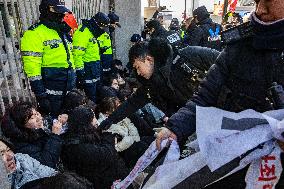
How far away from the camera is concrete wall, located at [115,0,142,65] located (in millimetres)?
8704

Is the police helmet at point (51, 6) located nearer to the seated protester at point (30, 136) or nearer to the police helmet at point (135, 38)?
the seated protester at point (30, 136)

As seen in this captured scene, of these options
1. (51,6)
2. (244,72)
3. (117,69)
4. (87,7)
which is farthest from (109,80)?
(244,72)

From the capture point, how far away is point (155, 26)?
815 cm

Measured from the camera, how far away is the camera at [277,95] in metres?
1.60

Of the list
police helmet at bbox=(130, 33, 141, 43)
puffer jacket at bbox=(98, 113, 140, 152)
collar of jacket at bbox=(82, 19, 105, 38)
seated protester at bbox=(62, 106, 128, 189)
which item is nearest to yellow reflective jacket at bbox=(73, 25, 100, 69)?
collar of jacket at bbox=(82, 19, 105, 38)

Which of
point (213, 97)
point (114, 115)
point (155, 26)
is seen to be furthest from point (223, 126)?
point (155, 26)

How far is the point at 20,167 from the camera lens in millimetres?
2658

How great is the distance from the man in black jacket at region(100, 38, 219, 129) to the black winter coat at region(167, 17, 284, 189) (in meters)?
0.99

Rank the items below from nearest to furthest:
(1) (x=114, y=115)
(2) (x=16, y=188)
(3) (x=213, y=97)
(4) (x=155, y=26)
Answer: (3) (x=213, y=97) < (2) (x=16, y=188) < (1) (x=114, y=115) < (4) (x=155, y=26)

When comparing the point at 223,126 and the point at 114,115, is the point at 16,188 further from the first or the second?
the point at 223,126

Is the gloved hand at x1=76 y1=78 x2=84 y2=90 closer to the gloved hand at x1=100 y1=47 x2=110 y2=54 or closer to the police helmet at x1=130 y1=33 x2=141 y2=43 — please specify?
the gloved hand at x1=100 y1=47 x2=110 y2=54

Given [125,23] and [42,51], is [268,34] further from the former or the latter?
[125,23]

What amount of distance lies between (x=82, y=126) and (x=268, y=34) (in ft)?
6.13

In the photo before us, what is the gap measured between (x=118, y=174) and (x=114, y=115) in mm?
619
